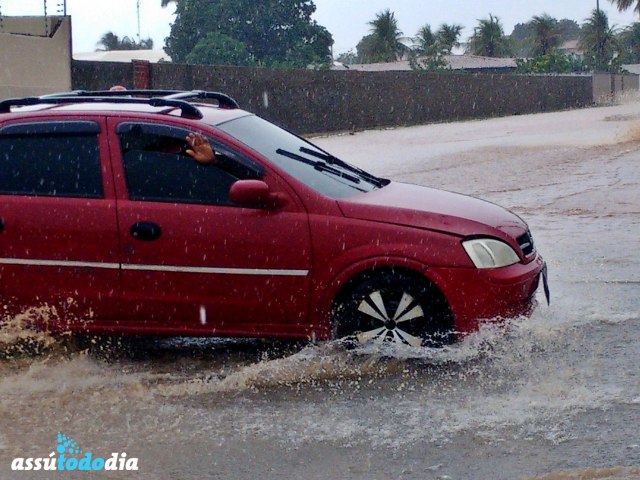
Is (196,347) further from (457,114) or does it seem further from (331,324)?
(457,114)

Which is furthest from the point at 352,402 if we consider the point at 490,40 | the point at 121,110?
the point at 490,40

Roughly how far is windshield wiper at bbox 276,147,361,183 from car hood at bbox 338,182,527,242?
12.4 inches

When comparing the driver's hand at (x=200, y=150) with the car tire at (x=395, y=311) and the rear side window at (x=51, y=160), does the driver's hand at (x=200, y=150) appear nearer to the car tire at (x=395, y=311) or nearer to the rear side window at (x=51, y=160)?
the rear side window at (x=51, y=160)

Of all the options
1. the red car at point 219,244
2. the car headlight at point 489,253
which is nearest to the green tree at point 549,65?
the car headlight at point 489,253

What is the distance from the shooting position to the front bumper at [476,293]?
6.35 metres

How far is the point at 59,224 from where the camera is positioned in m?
6.57

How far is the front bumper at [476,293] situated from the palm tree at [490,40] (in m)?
112

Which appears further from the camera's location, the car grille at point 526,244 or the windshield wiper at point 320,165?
the windshield wiper at point 320,165

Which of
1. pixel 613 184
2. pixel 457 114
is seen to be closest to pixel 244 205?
pixel 613 184

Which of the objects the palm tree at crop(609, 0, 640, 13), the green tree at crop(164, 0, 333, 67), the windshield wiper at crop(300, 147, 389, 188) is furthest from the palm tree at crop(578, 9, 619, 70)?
the windshield wiper at crop(300, 147, 389, 188)

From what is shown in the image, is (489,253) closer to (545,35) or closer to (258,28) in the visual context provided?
(258,28)

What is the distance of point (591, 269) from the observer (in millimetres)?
9766

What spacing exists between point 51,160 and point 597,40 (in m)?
96.2

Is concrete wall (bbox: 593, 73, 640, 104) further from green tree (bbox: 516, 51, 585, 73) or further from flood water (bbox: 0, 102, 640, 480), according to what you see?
flood water (bbox: 0, 102, 640, 480)
